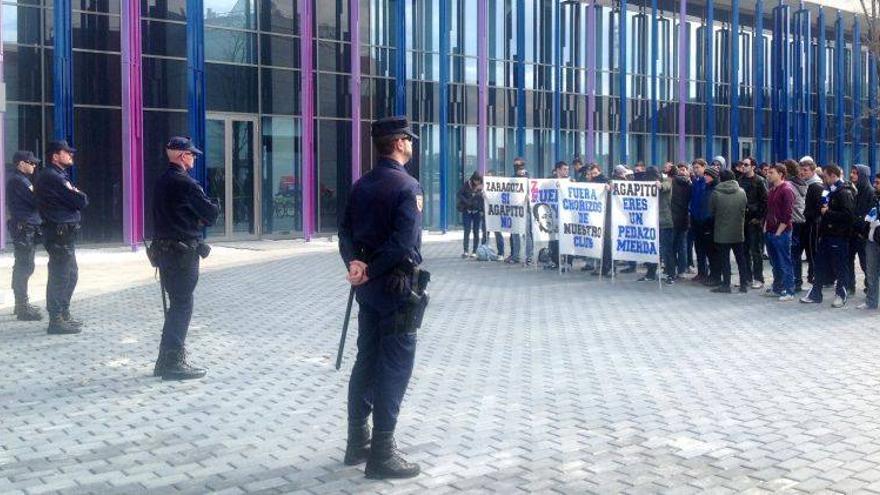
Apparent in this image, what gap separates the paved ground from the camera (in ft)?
18.8

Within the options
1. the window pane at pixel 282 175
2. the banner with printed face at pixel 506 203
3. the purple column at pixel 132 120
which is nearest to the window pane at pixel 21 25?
the purple column at pixel 132 120

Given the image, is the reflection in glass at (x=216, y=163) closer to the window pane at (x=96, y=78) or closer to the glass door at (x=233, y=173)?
the glass door at (x=233, y=173)

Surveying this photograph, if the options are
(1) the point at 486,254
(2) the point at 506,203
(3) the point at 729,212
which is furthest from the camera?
(1) the point at 486,254

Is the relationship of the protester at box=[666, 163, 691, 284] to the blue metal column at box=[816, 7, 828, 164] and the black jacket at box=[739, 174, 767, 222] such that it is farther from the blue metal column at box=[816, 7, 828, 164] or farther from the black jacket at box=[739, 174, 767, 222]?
the blue metal column at box=[816, 7, 828, 164]

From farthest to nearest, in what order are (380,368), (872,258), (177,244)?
(872,258) < (177,244) < (380,368)

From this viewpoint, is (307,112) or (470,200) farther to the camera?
(307,112)

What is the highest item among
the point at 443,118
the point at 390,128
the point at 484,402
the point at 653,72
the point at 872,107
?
the point at 653,72

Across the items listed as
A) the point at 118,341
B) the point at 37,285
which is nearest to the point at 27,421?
the point at 118,341

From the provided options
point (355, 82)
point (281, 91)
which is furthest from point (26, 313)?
point (355, 82)

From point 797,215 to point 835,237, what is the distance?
1088mm

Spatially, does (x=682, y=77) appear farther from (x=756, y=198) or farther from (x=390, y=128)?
(x=390, y=128)

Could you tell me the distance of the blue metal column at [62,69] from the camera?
1989 cm

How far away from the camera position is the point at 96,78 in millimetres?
21469

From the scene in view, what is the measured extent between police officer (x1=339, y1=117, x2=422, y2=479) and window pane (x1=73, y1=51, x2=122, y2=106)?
17.2m
